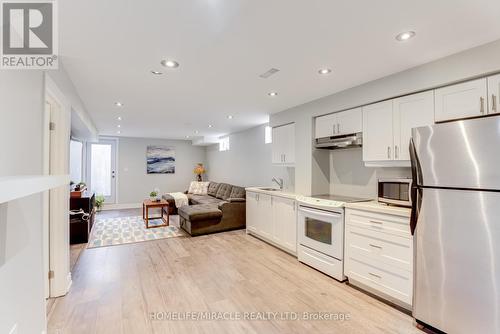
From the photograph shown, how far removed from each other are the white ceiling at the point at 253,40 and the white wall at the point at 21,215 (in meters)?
0.57

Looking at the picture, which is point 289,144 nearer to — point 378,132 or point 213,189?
point 378,132

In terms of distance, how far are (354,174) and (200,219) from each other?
9.89 feet

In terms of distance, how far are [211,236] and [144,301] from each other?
2.36 meters

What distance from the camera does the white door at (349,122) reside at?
3111 mm

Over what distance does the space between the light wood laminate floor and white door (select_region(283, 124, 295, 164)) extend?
162 centimetres

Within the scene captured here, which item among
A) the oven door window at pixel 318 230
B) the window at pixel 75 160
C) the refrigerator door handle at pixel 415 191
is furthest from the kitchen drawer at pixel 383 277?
the window at pixel 75 160

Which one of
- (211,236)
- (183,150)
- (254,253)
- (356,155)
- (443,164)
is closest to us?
(443,164)

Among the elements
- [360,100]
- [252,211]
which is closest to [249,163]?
[252,211]

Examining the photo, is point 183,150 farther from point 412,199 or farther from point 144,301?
point 412,199

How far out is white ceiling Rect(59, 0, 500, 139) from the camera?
155cm

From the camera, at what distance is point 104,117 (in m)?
4.94

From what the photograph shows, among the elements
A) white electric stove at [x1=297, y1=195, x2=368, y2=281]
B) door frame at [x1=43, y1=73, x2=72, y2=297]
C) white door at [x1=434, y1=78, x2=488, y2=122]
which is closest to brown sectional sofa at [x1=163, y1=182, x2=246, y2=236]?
white electric stove at [x1=297, y1=195, x2=368, y2=281]

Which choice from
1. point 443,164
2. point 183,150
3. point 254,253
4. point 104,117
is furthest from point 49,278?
point 183,150

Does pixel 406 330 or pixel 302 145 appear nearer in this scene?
pixel 406 330
